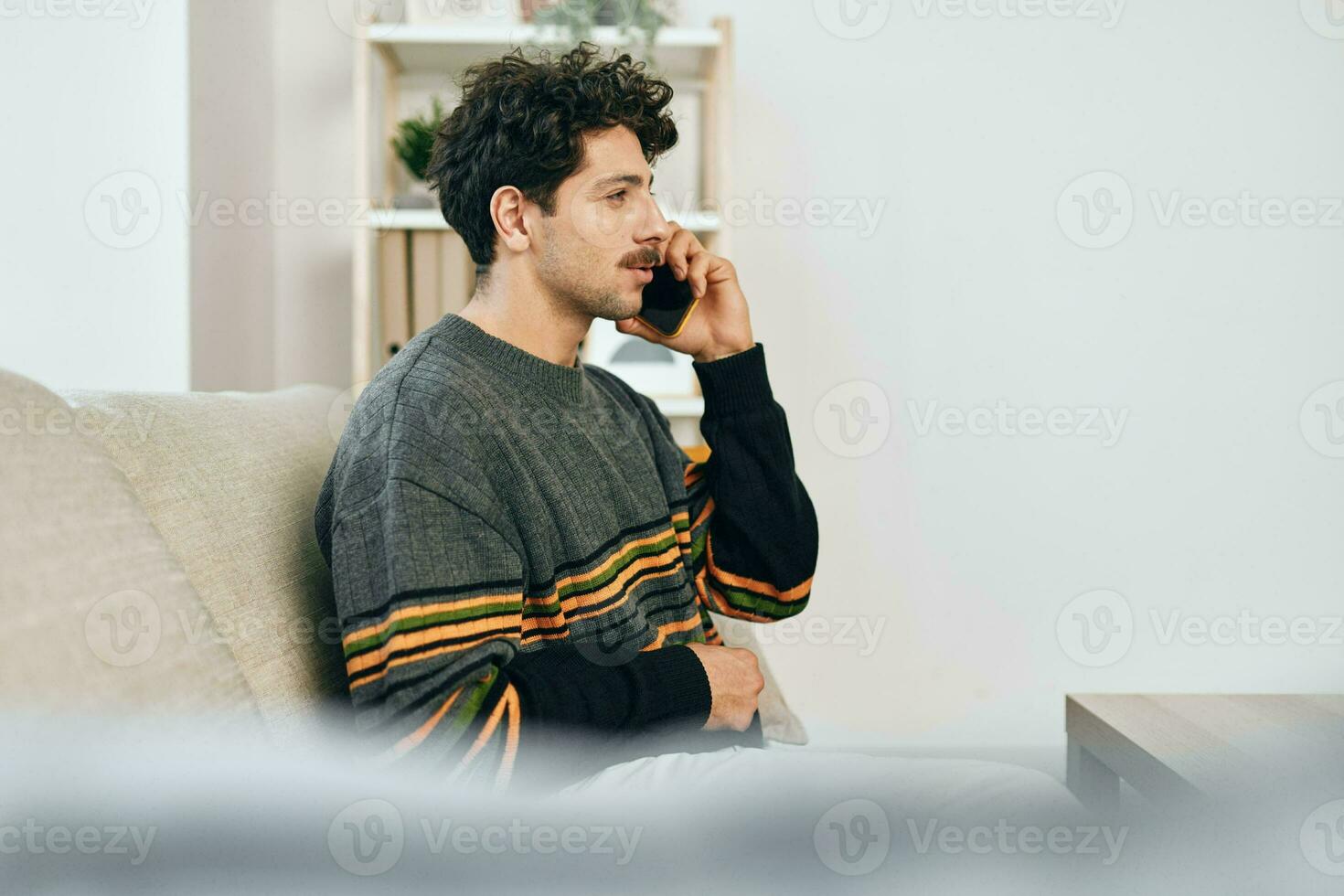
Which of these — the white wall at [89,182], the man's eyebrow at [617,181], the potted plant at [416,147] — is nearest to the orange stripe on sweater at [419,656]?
the man's eyebrow at [617,181]

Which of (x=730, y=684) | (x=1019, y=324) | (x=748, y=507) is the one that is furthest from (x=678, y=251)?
(x=1019, y=324)

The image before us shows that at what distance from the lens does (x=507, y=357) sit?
1.13 meters

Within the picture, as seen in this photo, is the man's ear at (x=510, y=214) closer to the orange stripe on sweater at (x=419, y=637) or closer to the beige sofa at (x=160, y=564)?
the beige sofa at (x=160, y=564)

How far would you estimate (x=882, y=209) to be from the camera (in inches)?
95.8

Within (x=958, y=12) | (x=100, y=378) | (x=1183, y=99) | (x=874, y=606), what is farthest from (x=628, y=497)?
(x=1183, y=99)

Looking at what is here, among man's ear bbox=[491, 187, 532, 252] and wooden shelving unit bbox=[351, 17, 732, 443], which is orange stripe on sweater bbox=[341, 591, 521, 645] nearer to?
man's ear bbox=[491, 187, 532, 252]

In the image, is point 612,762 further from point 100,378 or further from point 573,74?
point 100,378

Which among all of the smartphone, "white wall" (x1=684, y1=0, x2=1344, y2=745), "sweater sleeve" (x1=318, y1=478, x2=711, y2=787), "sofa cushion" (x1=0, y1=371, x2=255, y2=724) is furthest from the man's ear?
"white wall" (x1=684, y1=0, x2=1344, y2=745)

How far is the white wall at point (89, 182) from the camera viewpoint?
66.3 inches

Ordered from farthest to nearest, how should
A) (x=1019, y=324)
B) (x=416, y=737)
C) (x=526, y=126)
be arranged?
1. (x=1019, y=324)
2. (x=526, y=126)
3. (x=416, y=737)

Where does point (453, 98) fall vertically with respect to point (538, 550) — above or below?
above

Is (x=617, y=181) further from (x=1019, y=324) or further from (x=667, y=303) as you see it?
(x=1019, y=324)

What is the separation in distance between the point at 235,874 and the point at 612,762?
1.24ft

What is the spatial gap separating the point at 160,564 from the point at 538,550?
334 millimetres
